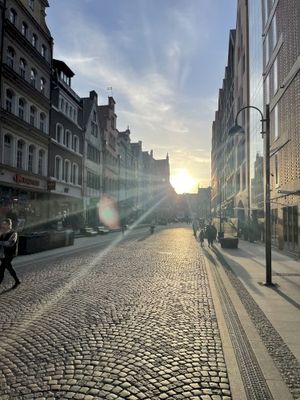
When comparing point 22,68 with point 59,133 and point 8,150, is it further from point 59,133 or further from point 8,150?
point 59,133

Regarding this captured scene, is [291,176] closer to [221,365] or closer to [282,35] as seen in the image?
[282,35]

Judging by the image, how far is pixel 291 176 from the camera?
19688 millimetres

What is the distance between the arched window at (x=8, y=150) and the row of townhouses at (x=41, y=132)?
7cm

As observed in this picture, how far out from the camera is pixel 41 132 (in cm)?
2936

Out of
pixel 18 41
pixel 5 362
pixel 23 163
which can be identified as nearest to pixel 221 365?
pixel 5 362

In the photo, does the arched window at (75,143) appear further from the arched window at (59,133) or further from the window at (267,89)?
the window at (267,89)

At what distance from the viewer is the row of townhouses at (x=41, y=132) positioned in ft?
80.8

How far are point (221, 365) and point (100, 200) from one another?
141 ft

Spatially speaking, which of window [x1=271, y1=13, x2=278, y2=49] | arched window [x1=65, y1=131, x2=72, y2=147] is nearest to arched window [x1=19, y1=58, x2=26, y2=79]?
arched window [x1=65, y1=131, x2=72, y2=147]

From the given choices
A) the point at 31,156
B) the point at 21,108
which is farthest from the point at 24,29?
the point at 31,156

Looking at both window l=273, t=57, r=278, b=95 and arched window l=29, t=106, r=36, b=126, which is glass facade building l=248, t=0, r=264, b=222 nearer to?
window l=273, t=57, r=278, b=95

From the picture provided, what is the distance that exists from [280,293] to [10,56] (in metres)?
24.1

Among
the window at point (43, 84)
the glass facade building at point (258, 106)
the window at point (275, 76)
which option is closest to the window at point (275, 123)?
the window at point (275, 76)

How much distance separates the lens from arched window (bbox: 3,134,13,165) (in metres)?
24.6
